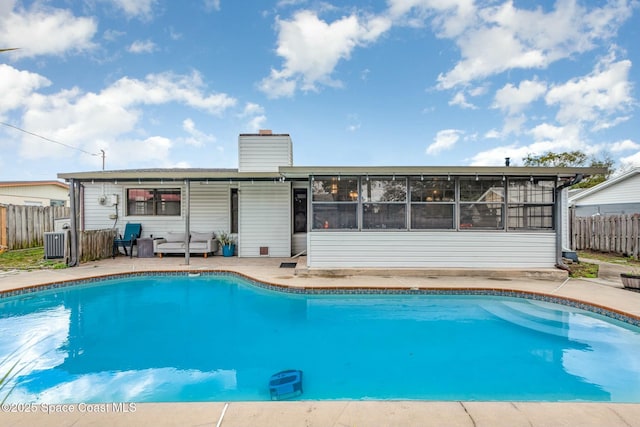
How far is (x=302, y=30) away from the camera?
1086 cm

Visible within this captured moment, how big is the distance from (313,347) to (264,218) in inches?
238

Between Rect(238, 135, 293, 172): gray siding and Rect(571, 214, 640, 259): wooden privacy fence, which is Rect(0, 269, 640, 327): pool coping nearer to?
Rect(238, 135, 293, 172): gray siding

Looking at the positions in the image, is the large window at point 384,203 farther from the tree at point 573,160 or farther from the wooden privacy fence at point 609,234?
the tree at point 573,160

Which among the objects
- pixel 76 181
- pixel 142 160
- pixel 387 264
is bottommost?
pixel 387 264

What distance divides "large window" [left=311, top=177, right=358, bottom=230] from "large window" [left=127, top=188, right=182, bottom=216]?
5701mm

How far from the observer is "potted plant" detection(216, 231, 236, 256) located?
974 cm

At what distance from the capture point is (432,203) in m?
7.11

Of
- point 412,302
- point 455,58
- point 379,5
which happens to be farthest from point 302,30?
point 412,302

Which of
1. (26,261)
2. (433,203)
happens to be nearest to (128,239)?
(26,261)

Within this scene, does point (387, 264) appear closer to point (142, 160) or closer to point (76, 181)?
point (76, 181)

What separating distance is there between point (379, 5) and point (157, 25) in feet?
26.2

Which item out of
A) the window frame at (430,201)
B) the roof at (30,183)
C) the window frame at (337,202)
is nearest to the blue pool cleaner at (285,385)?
the window frame at (337,202)

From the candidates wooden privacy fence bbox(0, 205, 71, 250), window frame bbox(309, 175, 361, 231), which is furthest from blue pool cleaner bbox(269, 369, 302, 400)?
wooden privacy fence bbox(0, 205, 71, 250)

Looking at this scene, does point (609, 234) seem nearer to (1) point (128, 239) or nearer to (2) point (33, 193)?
(1) point (128, 239)
